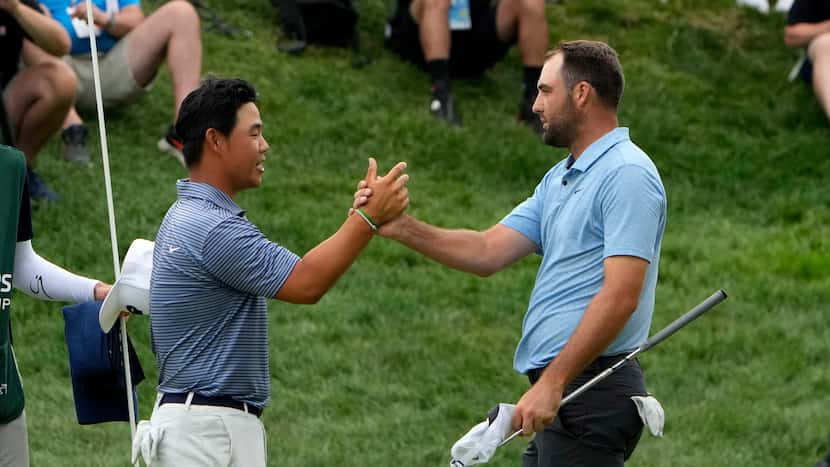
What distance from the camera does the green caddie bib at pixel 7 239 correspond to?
373cm

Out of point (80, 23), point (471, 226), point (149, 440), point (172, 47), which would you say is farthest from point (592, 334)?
point (80, 23)

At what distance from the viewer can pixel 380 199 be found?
154 inches

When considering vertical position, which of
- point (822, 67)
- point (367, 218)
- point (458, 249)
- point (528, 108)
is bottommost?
point (528, 108)

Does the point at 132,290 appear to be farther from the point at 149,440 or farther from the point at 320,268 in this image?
the point at 320,268

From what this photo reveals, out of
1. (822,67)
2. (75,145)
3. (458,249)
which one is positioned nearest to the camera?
(458,249)

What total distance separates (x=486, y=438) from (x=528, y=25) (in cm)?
535

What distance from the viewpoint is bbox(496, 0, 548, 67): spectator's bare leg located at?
351 inches

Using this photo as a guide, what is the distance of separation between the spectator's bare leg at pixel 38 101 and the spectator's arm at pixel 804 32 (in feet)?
15.0

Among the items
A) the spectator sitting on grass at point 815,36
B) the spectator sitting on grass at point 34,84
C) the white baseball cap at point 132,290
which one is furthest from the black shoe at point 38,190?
the spectator sitting on grass at point 815,36

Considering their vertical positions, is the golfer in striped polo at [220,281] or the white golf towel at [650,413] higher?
the golfer in striped polo at [220,281]

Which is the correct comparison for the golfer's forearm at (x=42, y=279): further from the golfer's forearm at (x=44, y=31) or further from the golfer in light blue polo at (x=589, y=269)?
the golfer's forearm at (x=44, y=31)

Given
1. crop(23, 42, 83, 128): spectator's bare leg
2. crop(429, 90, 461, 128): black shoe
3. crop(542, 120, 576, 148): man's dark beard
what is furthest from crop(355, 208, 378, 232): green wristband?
crop(429, 90, 461, 128): black shoe

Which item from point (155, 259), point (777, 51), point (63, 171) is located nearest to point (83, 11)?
point (63, 171)

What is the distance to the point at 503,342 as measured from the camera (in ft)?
22.3
